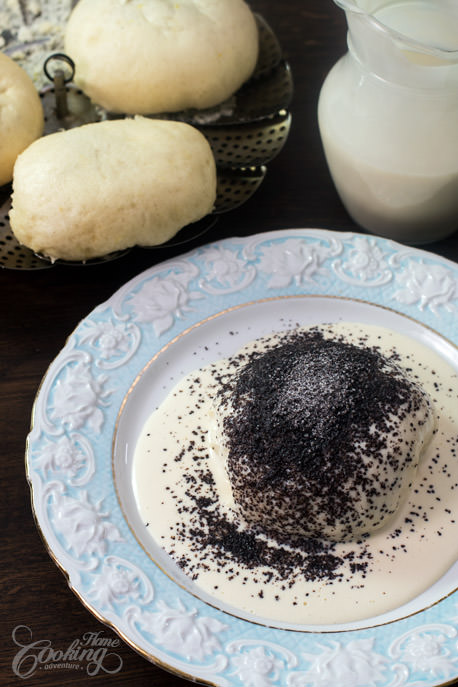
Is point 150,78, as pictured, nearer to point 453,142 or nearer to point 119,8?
point 119,8

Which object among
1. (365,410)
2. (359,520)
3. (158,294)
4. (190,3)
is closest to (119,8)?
(190,3)

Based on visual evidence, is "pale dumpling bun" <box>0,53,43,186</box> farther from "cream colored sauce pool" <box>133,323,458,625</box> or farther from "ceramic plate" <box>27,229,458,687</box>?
"cream colored sauce pool" <box>133,323,458,625</box>

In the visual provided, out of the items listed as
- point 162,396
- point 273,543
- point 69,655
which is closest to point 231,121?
point 162,396

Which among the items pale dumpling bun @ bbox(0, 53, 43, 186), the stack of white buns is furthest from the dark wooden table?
pale dumpling bun @ bbox(0, 53, 43, 186)

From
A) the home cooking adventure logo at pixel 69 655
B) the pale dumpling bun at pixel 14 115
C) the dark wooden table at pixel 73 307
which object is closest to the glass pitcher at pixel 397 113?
the dark wooden table at pixel 73 307

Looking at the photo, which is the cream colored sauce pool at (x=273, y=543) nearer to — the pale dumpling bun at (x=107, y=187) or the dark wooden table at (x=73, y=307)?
the dark wooden table at (x=73, y=307)

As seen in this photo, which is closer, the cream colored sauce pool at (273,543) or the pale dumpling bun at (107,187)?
the cream colored sauce pool at (273,543)
